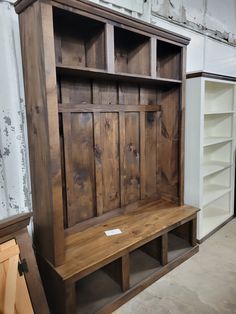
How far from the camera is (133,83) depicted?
7.32ft

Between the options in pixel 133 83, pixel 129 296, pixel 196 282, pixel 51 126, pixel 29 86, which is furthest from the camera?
pixel 133 83

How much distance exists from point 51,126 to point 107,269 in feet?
4.23

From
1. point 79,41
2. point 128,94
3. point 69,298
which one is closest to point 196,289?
point 69,298

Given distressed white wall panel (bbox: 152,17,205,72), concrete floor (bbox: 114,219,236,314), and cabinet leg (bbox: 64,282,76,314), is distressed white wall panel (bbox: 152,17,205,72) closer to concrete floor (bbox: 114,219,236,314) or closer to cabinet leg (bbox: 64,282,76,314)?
concrete floor (bbox: 114,219,236,314)

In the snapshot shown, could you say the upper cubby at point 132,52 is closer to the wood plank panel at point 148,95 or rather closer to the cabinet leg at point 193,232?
the wood plank panel at point 148,95

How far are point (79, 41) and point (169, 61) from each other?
921 mm

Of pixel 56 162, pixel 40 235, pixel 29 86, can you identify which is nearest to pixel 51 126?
pixel 56 162

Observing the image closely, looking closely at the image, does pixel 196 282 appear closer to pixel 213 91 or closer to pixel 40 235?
pixel 40 235

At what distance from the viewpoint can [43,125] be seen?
4.77 feet

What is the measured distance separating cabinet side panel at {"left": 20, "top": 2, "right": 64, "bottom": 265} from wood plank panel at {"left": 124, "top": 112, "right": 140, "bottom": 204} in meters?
0.89

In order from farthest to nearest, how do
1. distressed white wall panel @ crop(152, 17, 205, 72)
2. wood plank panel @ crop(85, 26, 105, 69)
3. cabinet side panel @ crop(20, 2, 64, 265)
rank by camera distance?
distressed white wall panel @ crop(152, 17, 205, 72)
wood plank panel @ crop(85, 26, 105, 69)
cabinet side panel @ crop(20, 2, 64, 265)

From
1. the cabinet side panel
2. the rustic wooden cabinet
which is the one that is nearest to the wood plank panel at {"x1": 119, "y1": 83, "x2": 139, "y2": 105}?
the rustic wooden cabinet

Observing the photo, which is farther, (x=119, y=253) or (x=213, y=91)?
(x=213, y=91)

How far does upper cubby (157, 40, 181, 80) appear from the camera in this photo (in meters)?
2.22
